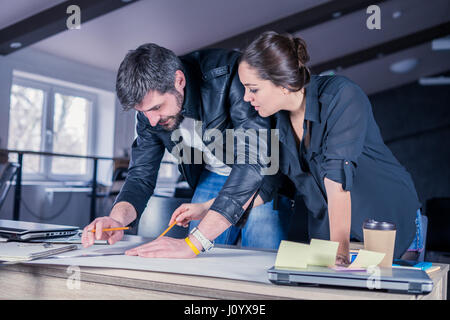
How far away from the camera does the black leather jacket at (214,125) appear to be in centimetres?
109

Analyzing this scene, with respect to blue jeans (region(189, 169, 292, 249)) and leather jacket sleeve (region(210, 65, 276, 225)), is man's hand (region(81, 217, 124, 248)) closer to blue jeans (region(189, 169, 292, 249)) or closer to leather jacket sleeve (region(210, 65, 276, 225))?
leather jacket sleeve (region(210, 65, 276, 225))

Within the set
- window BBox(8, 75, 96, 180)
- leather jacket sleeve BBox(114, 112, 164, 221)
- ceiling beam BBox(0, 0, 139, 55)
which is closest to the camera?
leather jacket sleeve BBox(114, 112, 164, 221)

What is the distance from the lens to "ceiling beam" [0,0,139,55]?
4379 mm

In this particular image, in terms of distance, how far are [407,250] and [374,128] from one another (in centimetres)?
33

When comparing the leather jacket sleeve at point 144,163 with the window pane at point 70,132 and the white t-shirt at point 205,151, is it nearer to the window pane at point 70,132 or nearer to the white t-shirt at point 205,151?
the white t-shirt at point 205,151

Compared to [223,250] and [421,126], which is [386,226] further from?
[421,126]

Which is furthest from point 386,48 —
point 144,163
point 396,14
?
point 144,163

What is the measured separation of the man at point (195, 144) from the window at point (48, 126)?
4229 millimetres

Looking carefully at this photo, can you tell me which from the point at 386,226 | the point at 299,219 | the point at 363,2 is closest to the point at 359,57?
the point at 363,2

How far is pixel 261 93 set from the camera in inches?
42.9

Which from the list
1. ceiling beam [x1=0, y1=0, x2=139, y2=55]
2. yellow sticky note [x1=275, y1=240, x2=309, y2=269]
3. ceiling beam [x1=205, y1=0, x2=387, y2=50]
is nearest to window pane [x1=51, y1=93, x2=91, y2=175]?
ceiling beam [x1=0, y1=0, x2=139, y2=55]

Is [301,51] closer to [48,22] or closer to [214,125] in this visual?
[214,125]

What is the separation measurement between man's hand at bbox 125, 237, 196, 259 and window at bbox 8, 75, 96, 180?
4.68 metres

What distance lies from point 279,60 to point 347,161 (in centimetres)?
29
